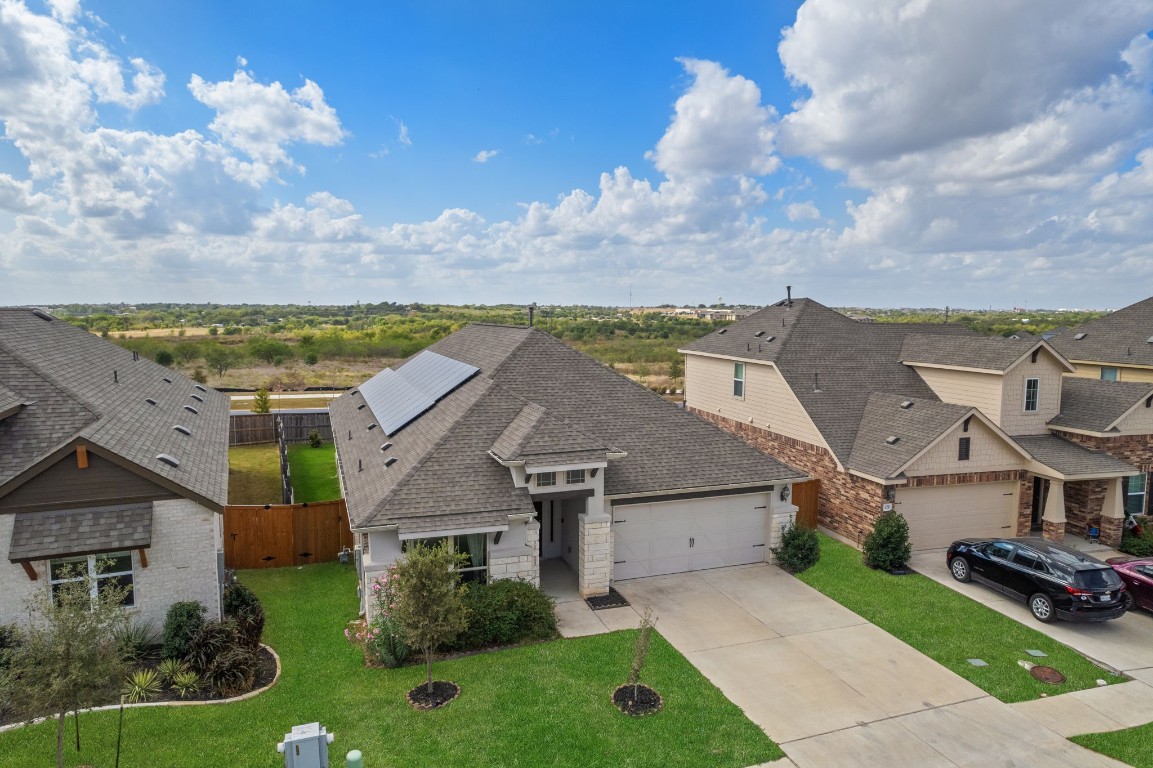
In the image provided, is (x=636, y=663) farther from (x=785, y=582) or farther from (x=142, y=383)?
(x=142, y=383)

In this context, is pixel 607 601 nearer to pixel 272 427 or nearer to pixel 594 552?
pixel 594 552

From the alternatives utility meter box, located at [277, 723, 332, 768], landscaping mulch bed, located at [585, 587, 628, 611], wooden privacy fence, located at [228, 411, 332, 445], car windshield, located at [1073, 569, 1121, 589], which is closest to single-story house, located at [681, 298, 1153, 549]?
car windshield, located at [1073, 569, 1121, 589]

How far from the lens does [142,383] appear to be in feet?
65.9

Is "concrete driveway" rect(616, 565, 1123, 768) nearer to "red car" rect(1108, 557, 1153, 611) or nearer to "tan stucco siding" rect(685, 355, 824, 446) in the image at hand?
"red car" rect(1108, 557, 1153, 611)

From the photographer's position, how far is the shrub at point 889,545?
55.7ft

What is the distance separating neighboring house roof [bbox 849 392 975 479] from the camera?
17.7 meters

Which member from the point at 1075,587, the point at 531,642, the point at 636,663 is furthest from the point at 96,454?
the point at 1075,587

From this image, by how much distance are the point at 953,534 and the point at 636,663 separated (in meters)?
12.6

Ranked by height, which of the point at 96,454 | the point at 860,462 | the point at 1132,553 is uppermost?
the point at 96,454

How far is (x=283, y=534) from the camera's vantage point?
56.1ft

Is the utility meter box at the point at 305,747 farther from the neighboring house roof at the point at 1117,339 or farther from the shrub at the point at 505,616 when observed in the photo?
the neighboring house roof at the point at 1117,339

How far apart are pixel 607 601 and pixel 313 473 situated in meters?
15.8

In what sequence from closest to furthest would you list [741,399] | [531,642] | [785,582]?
1. [531,642]
2. [785,582]
3. [741,399]

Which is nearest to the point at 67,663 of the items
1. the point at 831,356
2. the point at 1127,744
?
the point at 1127,744
